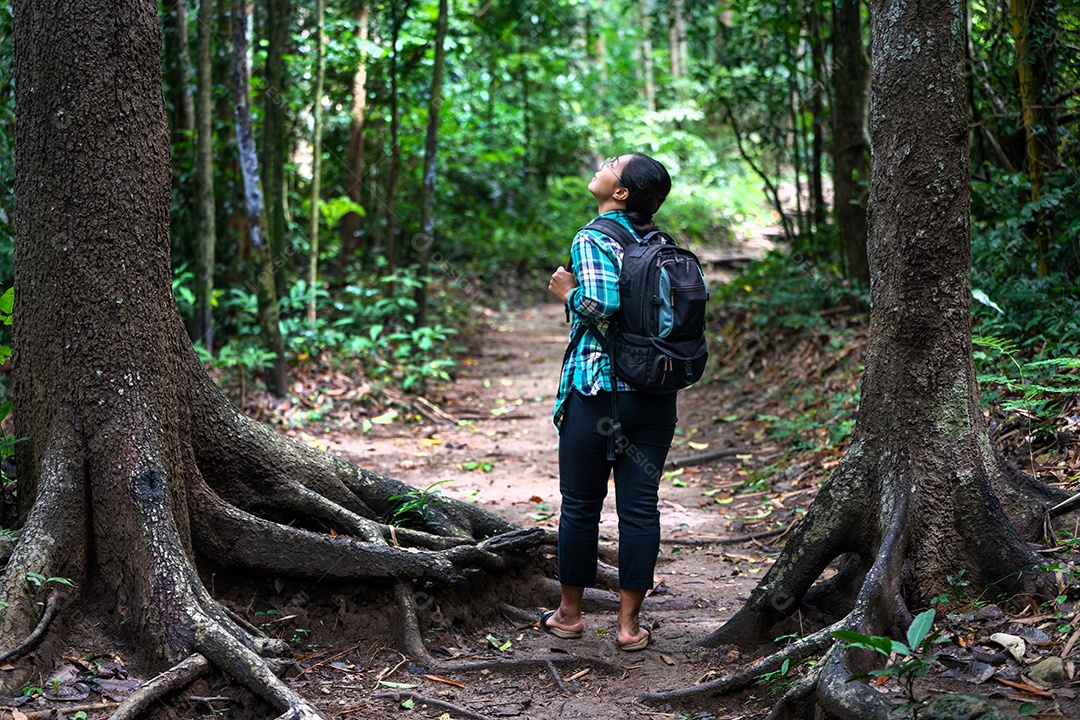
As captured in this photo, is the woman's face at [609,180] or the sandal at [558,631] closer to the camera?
the woman's face at [609,180]

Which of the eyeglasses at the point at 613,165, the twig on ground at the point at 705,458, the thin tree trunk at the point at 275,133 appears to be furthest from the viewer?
the thin tree trunk at the point at 275,133

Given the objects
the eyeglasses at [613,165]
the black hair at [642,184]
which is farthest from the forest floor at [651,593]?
the eyeglasses at [613,165]

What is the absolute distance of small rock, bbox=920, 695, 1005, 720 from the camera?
2.54 metres

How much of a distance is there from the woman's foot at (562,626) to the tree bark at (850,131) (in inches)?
260

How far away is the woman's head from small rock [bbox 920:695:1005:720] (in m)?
2.37

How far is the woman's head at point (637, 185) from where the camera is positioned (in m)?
4.15

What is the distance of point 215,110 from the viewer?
11508 millimetres

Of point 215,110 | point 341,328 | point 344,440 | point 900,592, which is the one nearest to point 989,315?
point 900,592

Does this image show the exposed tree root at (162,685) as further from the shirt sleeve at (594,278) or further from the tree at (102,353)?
the shirt sleeve at (594,278)

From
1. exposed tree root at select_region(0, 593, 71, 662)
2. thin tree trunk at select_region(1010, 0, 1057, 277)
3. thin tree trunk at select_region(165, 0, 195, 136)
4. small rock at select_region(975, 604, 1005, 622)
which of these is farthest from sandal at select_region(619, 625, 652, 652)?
thin tree trunk at select_region(165, 0, 195, 136)

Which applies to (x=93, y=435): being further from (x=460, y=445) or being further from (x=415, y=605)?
(x=460, y=445)

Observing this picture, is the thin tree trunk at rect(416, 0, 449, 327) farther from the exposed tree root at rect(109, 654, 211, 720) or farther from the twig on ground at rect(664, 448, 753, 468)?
the exposed tree root at rect(109, 654, 211, 720)

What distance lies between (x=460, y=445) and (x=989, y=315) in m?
4.97

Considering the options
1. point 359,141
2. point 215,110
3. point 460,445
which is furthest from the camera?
point 359,141
